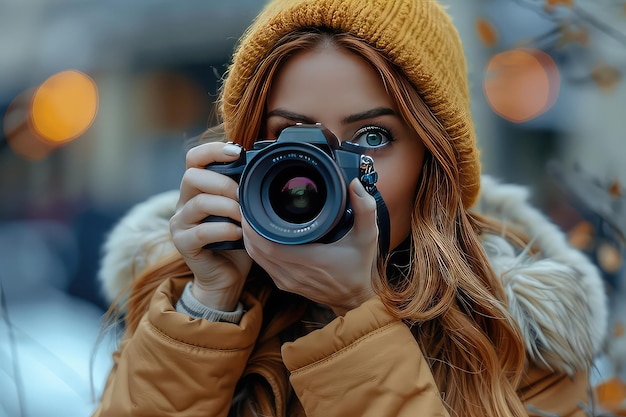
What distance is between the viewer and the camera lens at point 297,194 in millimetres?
868

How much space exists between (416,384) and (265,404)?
274 millimetres

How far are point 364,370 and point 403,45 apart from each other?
1.54ft

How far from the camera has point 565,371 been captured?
3.38 ft

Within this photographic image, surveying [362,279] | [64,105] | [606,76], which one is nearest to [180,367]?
[362,279]

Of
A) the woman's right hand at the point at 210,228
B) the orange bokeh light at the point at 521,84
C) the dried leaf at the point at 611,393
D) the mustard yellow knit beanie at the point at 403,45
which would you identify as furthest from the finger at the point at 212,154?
the orange bokeh light at the point at 521,84

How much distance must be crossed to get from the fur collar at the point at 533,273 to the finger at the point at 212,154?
33 centimetres

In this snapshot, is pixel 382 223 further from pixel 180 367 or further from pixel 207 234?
pixel 180 367

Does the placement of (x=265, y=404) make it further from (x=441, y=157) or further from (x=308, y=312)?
(x=441, y=157)

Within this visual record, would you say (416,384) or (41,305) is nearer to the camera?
(416,384)

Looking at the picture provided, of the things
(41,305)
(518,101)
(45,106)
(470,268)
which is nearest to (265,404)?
(470,268)

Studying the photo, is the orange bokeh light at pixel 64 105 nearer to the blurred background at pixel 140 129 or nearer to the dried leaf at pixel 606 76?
the blurred background at pixel 140 129

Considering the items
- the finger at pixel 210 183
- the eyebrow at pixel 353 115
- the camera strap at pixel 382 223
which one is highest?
the eyebrow at pixel 353 115

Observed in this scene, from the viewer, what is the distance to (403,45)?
0.98 m

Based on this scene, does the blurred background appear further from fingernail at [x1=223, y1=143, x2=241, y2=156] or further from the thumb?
the thumb
